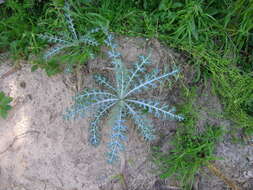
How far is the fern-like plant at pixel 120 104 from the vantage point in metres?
2.40

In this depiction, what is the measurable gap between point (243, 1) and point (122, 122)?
1.64 metres

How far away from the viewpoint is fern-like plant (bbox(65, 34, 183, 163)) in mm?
2400

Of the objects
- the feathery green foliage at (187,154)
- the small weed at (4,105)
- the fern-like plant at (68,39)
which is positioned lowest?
the feathery green foliage at (187,154)

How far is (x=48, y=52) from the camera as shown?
7.98 feet

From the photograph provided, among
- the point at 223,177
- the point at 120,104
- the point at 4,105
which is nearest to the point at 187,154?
the point at 223,177

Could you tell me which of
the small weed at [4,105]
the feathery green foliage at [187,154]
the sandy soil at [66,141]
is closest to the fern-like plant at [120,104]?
the sandy soil at [66,141]

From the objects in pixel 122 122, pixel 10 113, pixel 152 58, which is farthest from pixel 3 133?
pixel 152 58

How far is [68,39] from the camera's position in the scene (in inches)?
98.3

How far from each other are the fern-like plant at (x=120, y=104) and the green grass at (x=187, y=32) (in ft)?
0.92

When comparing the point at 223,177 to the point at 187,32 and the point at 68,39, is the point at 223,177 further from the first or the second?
the point at 68,39

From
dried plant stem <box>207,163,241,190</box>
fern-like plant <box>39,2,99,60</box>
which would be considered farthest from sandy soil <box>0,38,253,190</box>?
fern-like plant <box>39,2,99,60</box>

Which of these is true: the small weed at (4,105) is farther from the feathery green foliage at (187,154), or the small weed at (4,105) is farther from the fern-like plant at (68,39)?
the feathery green foliage at (187,154)

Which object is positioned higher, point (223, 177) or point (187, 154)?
point (187, 154)

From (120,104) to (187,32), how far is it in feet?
3.27
